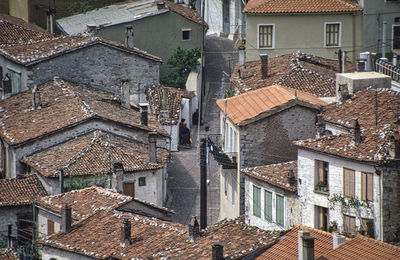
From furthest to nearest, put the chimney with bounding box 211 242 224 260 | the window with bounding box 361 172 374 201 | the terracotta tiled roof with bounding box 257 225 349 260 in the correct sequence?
the window with bounding box 361 172 374 201
the chimney with bounding box 211 242 224 260
the terracotta tiled roof with bounding box 257 225 349 260

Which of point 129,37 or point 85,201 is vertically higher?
point 129,37

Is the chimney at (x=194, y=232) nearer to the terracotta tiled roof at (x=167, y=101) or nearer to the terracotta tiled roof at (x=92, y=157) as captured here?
the terracotta tiled roof at (x=92, y=157)

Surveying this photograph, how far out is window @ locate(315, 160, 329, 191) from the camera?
48625 mm

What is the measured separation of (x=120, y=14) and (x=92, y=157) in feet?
82.7

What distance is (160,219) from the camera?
175 feet

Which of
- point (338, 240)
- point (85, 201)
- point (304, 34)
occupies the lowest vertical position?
point (85, 201)

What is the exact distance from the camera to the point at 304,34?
72.8 meters

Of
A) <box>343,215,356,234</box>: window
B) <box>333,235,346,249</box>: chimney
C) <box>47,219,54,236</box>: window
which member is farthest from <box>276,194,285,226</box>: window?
<box>47,219,54,236</box>: window

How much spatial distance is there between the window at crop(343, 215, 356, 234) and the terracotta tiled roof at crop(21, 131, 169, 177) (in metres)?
14.1

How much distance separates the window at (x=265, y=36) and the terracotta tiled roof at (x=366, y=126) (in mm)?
19029

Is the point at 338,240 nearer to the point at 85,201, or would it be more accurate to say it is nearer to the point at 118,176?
the point at 85,201

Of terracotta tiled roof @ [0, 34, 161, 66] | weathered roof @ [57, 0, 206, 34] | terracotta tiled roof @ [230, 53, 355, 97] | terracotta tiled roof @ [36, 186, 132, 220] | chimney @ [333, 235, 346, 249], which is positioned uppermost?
weathered roof @ [57, 0, 206, 34]

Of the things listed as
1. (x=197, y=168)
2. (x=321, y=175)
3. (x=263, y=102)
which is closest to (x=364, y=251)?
(x=321, y=175)

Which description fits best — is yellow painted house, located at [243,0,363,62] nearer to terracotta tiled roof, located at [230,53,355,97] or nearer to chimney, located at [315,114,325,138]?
terracotta tiled roof, located at [230,53,355,97]
